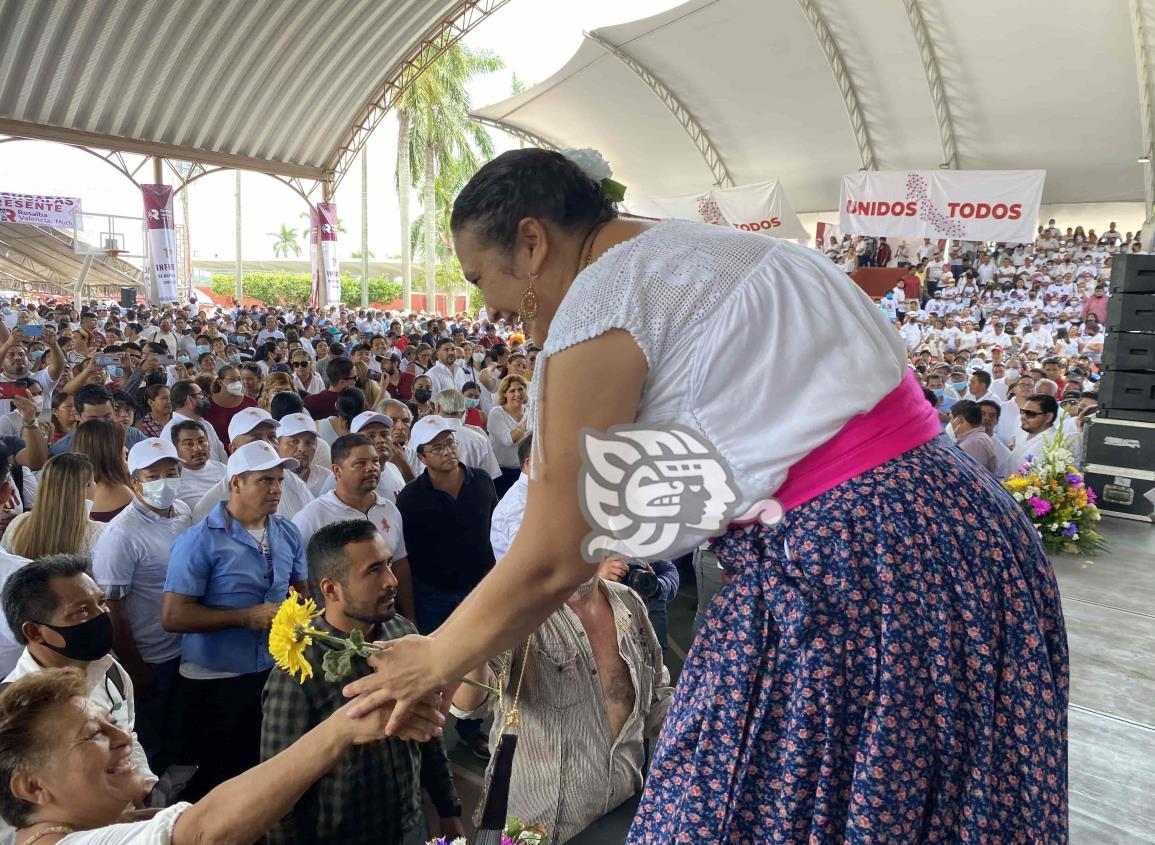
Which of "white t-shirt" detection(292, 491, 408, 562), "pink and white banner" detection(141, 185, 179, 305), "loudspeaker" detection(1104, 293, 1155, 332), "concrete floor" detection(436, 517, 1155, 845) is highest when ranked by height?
"pink and white banner" detection(141, 185, 179, 305)

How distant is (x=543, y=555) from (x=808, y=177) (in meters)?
25.4

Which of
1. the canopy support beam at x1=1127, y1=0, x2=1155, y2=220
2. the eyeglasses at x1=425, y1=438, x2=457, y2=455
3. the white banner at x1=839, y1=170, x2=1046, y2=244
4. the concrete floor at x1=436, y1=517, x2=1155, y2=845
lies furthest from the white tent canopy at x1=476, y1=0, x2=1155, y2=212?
the eyeglasses at x1=425, y1=438, x2=457, y2=455

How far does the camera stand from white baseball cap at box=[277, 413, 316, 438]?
17.4ft

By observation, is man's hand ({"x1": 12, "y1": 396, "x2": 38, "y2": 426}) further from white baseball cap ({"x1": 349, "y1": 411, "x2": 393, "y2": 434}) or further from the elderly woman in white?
the elderly woman in white

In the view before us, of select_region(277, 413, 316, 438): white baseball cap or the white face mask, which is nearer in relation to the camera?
the white face mask

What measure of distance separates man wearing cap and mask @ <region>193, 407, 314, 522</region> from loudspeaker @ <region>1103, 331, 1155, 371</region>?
5.78m

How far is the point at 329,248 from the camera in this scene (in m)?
22.7

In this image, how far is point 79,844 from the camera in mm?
1692

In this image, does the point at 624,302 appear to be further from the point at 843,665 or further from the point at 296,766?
the point at 296,766

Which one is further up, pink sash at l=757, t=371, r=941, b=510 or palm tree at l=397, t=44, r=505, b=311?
palm tree at l=397, t=44, r=505, b=311

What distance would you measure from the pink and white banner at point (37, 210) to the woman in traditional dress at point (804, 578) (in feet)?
69.1

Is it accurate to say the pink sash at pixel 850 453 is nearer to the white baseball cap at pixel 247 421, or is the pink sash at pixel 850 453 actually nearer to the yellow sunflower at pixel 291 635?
the yellow sunflower at pixel 291 635

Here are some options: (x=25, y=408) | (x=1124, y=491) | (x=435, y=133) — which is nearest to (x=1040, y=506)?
(x=1124, y=491)

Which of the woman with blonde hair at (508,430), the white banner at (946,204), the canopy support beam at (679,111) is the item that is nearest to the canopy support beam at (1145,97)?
the white banner at (946,204)
